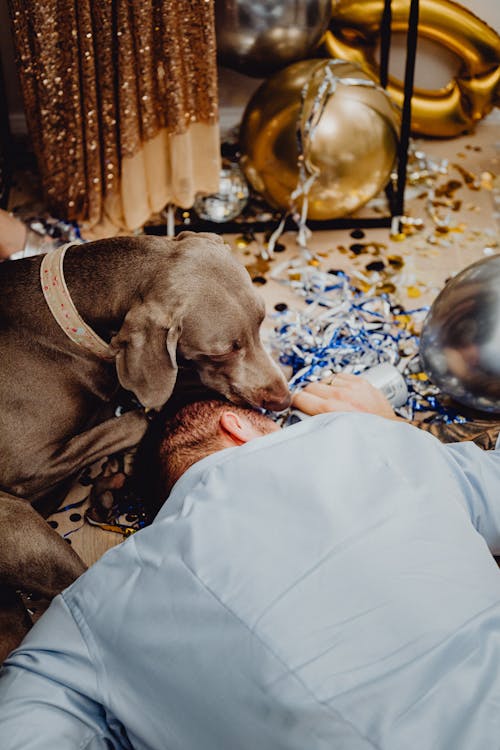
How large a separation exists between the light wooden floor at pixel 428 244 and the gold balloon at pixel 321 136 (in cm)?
18

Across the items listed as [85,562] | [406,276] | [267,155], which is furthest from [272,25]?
[85,562]

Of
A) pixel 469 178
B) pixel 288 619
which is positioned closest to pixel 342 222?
pixel 469 178

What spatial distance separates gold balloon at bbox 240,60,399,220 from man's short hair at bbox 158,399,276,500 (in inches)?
45.3

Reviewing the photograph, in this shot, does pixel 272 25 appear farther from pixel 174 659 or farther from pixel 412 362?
pixel 174 659

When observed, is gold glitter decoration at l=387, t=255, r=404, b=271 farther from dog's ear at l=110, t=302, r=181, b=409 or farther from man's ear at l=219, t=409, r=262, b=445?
man's ear at l=219, t=409, r=262, b=445

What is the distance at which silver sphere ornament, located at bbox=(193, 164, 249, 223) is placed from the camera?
9.45ft

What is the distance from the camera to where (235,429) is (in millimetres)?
1586

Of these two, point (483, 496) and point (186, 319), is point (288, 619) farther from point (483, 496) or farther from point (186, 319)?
point (186, 319)

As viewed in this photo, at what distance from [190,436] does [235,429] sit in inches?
3.6

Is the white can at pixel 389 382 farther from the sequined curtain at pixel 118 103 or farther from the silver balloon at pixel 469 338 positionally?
the sequined curtain at pixel 118 103

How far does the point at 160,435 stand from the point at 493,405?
893 millimetres

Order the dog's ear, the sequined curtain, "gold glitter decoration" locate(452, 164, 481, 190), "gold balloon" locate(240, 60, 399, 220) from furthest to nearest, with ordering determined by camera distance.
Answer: "gold glitter decoration" locate(452, 164, 481, 190) → "gold balloon" locate(240, 60, 399, 220) → the sequined curtain → the dog's ear

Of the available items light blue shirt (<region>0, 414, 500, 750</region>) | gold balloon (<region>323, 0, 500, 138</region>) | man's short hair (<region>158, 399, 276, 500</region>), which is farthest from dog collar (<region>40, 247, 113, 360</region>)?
gold balloon (<region>323, 0, 500, 138</region>)

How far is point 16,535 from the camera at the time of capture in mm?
1762
